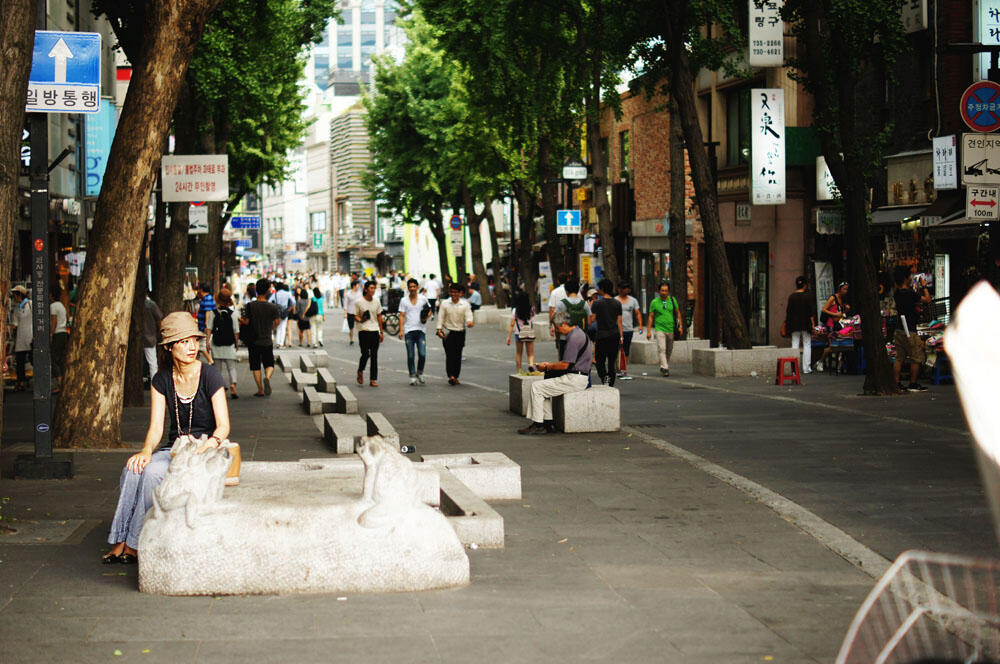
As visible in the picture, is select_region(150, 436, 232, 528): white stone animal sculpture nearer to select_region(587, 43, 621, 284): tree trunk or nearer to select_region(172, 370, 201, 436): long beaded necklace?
select_region(172, 370, 201, 436): long beaded necklace

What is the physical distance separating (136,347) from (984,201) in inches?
424

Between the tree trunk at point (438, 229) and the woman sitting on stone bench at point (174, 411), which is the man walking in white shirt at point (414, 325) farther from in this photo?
the tree trunk at point (438, 229)

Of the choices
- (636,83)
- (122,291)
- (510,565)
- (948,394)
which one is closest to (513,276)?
(636,83)

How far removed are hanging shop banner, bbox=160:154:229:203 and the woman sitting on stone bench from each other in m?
11.3

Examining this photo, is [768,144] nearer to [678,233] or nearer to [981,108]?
[678,233]

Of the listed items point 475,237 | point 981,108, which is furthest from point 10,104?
point 475,237

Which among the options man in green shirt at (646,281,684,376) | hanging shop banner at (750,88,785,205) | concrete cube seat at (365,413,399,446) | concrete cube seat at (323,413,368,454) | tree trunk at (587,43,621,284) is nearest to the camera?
concrete cube seat at (365,413,399,446)

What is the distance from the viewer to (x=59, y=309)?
21609mm

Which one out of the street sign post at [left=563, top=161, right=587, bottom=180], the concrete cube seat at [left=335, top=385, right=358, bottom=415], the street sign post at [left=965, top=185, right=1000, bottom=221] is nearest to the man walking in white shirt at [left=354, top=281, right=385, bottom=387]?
the concrete cube seat at [left=335, top=385, right=358, bottom=415]

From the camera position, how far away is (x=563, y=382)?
50.2 ft

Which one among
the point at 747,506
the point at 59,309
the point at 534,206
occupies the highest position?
the point at 534,206

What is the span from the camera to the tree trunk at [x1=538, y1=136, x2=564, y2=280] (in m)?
36.1

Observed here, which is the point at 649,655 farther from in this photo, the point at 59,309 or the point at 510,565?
the point at 59,309

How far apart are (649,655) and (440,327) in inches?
693
